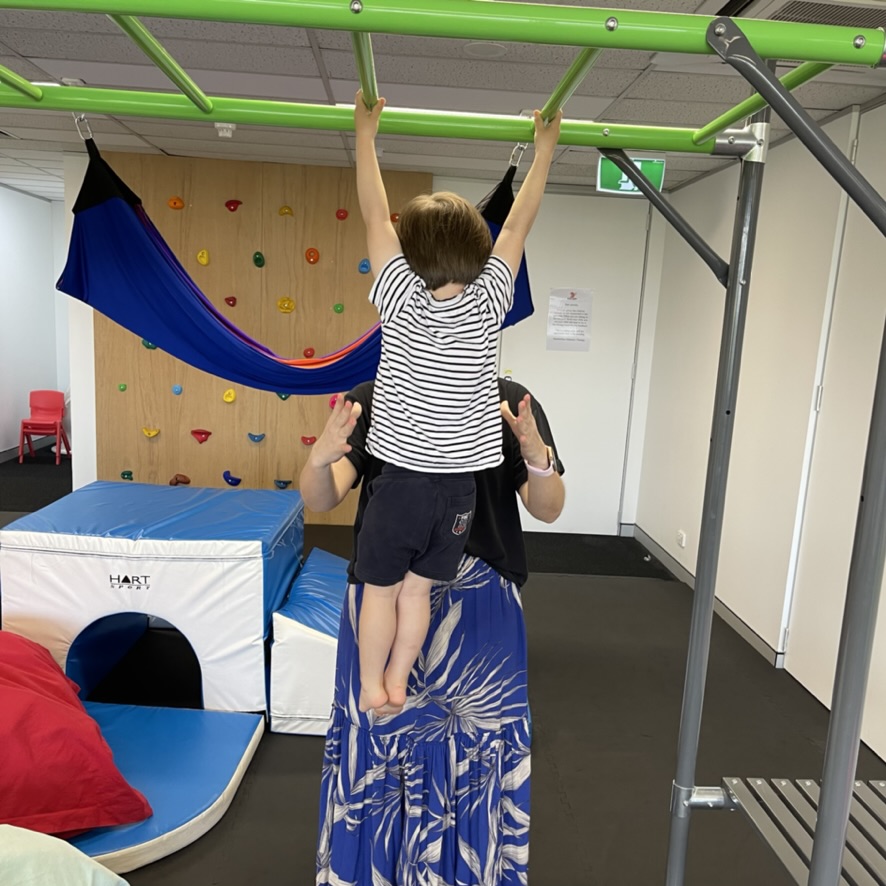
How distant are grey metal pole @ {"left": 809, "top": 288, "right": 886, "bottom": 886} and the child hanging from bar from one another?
1.88 feet

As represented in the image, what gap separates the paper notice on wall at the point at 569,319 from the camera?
4.98 m

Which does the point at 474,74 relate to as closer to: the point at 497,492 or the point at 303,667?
the point at 497,492

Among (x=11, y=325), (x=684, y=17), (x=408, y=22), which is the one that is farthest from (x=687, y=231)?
(x=11, y=325)

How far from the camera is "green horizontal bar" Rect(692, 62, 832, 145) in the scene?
1231mm

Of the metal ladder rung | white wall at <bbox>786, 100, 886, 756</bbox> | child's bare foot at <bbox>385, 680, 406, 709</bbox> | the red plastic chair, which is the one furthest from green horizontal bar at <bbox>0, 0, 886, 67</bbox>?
the red plastic chair

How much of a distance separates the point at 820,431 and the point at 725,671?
1.14 metres

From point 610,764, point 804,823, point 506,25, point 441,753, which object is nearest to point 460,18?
point 506,25

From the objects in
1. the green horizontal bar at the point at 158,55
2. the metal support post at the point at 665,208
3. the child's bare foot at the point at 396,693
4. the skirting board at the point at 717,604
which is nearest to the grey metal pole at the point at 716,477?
the metal support post at the point at 665,208

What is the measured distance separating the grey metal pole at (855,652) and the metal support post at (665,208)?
1.69 feet

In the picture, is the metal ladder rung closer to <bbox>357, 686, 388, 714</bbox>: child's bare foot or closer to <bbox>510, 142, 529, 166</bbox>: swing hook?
<bbox>357, 686, 388, 714</bbox>: child's bare foot

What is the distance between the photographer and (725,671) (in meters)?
3.26

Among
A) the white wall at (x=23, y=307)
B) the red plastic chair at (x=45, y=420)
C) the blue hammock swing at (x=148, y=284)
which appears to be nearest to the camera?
the blue hammock swing at (x=148, y=284)

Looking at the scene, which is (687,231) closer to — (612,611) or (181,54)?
(181,54)

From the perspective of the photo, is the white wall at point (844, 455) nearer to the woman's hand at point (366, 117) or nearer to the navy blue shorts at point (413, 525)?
the navy blue shorts at point (413, 525)
